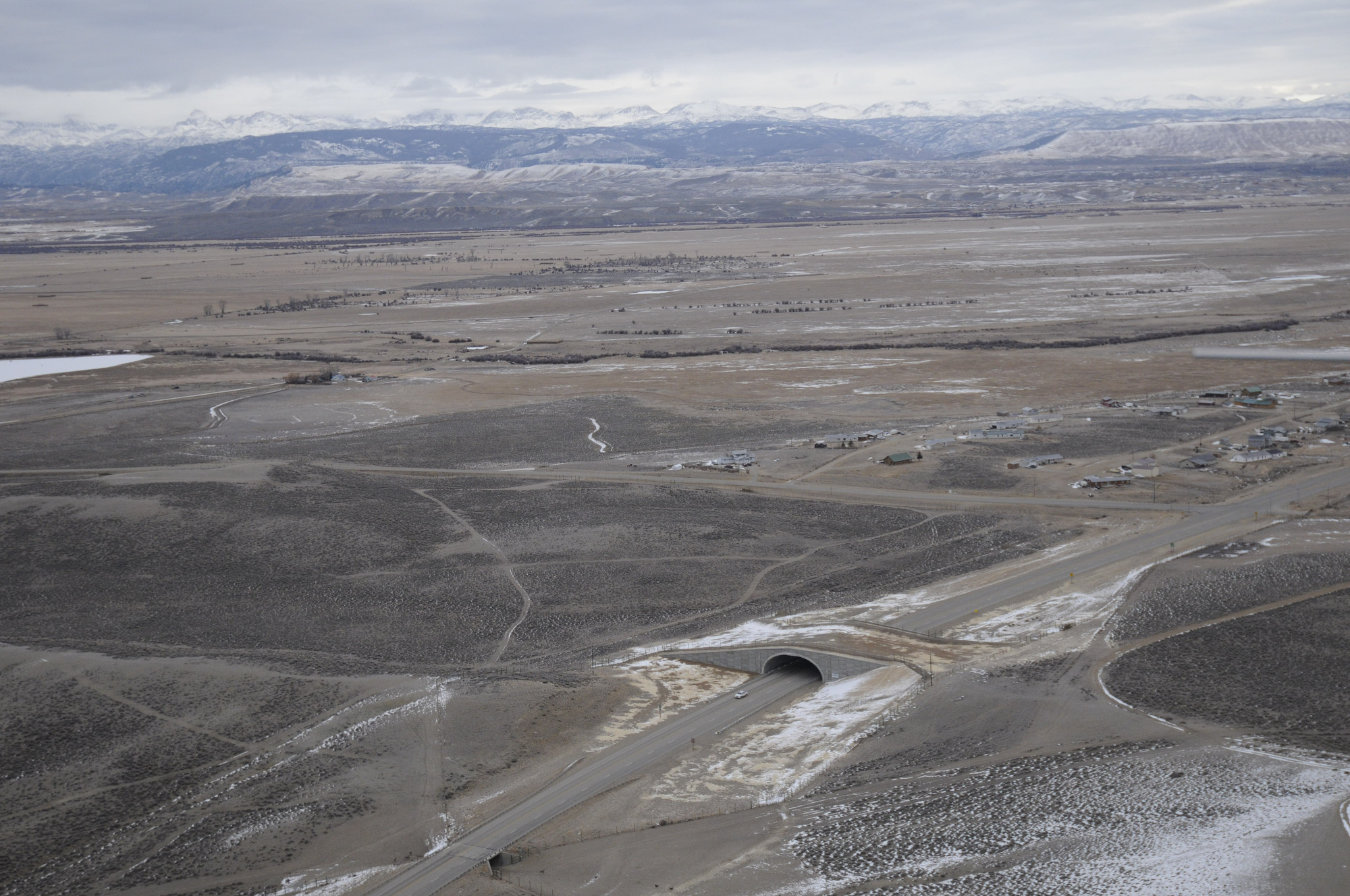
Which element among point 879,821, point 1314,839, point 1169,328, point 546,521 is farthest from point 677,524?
point 1169,328

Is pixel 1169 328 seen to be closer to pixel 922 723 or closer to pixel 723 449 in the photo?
pixel 723 449

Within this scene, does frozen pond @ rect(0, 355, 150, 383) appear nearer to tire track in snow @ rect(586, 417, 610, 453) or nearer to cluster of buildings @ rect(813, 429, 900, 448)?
tire track in snow @ rect(586, 417, 610, 453)

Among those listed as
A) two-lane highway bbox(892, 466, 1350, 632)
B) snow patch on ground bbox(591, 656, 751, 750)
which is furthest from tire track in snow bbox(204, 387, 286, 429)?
two-lane highway bbox(892, 466, 1350, 632)

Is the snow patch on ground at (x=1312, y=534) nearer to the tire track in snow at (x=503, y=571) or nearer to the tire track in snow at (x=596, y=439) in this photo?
the tire track in snow at (x=503, y=571)

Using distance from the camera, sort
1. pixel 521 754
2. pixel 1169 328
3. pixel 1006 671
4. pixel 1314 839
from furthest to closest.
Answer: pixel 1169 328, pixel 1006 671, pixel 521 754, pixel 1314 839

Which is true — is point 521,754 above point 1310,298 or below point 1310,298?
below

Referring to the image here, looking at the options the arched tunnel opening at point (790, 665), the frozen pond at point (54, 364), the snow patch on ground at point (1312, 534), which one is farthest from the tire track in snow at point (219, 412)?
the snow patch on ground at point (1312, 534)

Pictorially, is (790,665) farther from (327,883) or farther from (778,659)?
(327,883)
